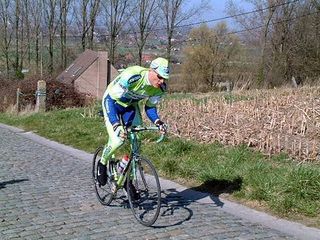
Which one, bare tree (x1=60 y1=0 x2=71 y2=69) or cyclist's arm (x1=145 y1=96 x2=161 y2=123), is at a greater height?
bare tree (x1=60 y1=0 x2=71 y2=69)

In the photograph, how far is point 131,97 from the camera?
647 centimetres

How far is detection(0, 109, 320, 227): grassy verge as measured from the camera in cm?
677

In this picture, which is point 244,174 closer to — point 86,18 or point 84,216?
point 84,216

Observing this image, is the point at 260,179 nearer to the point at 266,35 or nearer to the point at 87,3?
the point at 266,35

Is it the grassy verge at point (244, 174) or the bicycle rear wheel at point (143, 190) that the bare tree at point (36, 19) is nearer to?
the grassy verge at point (244, 174)

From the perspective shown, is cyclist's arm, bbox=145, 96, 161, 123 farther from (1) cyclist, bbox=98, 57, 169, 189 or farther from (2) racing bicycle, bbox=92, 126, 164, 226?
(2) racing bicycle, bbox=92, 126, 164, 226

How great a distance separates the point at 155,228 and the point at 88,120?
1164cm

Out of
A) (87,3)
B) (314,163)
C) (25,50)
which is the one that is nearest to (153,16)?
(87,3)

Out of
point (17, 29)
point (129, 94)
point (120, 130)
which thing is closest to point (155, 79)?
point (129, 94)

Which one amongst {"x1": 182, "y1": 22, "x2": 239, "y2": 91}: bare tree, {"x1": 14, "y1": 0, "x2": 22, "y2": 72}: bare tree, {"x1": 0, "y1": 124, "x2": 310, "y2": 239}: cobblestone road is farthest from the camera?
{"x1": 14, "y1": 0, "x2": 22, "y2": 72}: bare tree

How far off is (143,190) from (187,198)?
3.95 ft

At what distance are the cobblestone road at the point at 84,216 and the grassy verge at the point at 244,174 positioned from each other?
2.07 feet

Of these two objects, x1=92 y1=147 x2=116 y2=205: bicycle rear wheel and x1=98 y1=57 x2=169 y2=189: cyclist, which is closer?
x1=98 y1=57 x2=169 y2=189: cyclist

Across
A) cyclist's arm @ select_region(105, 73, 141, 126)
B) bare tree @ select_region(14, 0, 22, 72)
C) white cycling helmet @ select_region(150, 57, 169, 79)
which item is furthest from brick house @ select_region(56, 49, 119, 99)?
white cycling helmet @ select_region(150, 57, 169, 79)
